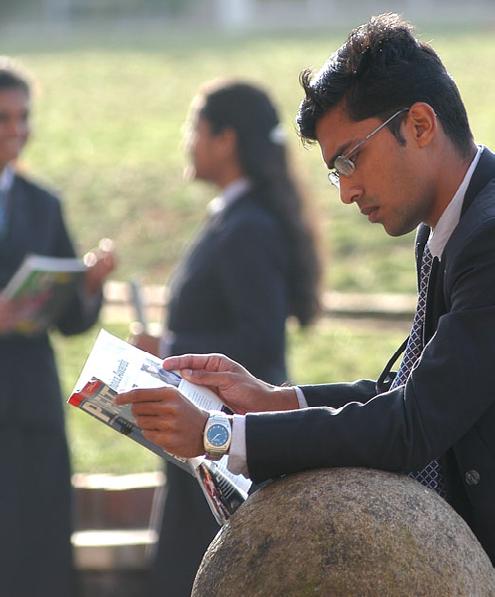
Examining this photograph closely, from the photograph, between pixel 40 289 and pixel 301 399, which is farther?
pixel 40 289

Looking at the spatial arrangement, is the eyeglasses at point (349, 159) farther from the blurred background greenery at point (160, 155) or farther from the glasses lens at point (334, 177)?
the blurred background greenery at point (160, 155)

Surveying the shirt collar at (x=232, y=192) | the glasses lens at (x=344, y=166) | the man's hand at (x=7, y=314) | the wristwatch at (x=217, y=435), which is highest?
the glasses lens at (x=344, y=166)

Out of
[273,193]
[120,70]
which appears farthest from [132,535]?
[120,70]

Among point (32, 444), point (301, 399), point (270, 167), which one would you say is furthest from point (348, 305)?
point (301, 399)

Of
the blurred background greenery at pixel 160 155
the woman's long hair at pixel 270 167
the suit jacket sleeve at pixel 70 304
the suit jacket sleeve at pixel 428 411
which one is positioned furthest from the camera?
the blurred background greenery at pixel 160 155

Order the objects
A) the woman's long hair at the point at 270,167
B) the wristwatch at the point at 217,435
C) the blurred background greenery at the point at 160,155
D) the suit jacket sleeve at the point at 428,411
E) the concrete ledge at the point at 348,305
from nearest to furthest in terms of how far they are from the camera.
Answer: the suit jacket sleeve at the point at 428,411
the wristwatch at the point at 217,435
the woman's long hair at the point at 270,167
the blurred background greenery at the point at 160,155
the concrete ledge at the point at 348,305

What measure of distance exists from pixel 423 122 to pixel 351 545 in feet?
3.38

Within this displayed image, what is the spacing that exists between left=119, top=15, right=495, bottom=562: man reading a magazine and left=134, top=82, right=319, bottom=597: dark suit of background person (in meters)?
2.69

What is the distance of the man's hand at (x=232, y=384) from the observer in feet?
13.5

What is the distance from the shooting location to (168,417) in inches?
146

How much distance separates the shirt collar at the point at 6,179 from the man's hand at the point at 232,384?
326 centimetres

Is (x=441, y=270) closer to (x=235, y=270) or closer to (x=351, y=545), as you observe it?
(x=351, y=545)

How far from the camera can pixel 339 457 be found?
3.79 metres

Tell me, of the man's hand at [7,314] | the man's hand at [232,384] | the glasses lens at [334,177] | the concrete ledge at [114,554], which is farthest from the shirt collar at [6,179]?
the glasses lens at [334,177]
